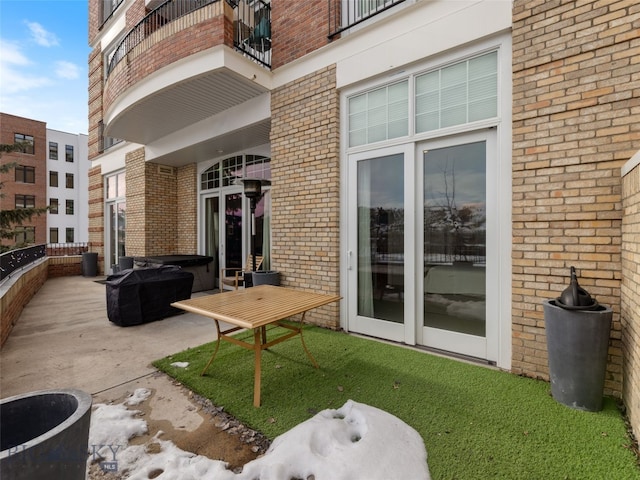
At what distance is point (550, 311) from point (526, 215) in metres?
0.99

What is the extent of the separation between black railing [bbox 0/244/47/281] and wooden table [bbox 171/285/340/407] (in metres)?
4.62

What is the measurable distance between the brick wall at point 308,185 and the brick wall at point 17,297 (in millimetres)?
3795

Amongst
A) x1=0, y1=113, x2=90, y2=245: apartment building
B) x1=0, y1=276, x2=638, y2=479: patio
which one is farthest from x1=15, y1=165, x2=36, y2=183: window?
x1=0, y1=276, x2=638, y2=479: patio

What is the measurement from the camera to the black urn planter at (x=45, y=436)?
106 centimetres

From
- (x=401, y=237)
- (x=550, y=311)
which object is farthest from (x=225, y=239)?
(x=550, y=311)

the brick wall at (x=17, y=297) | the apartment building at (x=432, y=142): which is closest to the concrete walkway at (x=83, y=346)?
the brick wall at (x=17, y=297)

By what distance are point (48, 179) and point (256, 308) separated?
31.7 metres

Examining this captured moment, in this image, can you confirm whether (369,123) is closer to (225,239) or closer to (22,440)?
(22,440)

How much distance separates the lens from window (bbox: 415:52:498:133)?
10.8 ft

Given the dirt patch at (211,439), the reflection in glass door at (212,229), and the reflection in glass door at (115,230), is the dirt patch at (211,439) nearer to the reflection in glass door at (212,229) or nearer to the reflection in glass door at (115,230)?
the reflection in glass door at (212,229)

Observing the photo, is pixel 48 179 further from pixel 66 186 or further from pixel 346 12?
pixel 346 12

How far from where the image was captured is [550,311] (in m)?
2.48

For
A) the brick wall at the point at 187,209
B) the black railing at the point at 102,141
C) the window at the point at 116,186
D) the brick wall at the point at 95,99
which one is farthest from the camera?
the brick wall at the point at 95,99

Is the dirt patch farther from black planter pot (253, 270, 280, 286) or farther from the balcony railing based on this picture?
the balcony railing
